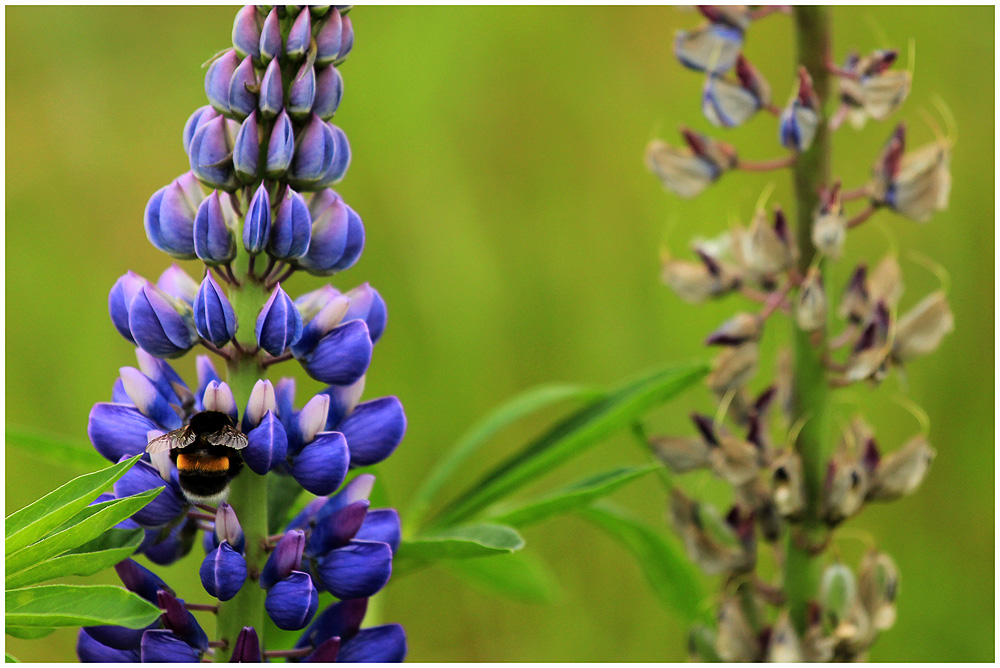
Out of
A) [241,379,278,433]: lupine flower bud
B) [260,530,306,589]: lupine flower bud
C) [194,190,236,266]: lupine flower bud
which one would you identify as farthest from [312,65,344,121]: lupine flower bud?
[260,530,306,589]: lupine flower bud

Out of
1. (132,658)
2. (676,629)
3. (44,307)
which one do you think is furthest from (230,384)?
(44,307)

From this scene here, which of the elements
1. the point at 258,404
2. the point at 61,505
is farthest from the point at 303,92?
the point at 61,505

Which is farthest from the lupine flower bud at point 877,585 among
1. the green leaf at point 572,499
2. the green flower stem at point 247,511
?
the green flower stem at point 247,511

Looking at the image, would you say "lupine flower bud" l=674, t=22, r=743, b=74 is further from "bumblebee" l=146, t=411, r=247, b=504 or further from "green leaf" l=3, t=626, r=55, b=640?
"green leaf" l=3, t=626, r=55, b=640

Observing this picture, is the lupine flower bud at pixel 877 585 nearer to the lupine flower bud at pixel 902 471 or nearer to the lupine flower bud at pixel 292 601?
the lupine flower bud at pixel 902 471

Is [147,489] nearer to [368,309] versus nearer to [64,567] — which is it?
[64,567]

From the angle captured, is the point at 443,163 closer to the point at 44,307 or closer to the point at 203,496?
the point at 44,307
